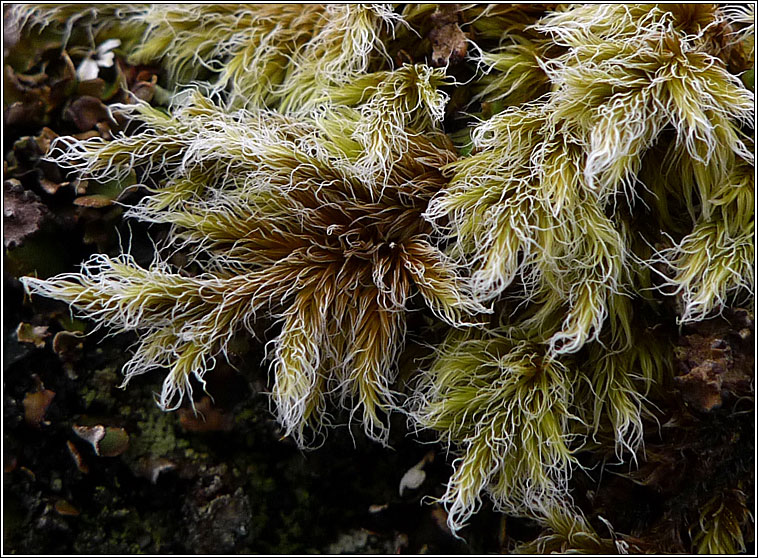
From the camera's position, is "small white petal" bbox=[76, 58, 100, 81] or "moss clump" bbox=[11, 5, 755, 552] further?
"small white petal" bbox=[76, 58, 100, 81]

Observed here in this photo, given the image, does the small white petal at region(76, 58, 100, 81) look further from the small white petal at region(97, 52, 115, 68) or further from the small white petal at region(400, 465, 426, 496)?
the small white petal at region(400, 465, 426, 496)

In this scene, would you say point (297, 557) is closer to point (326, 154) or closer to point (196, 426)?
point (196, 426)

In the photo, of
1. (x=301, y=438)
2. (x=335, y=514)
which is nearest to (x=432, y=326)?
(x=301, y=438)

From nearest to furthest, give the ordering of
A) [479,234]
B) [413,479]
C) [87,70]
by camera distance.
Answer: [479,234], [413,479], [87,70]

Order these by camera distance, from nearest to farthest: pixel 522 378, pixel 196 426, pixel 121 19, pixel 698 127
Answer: pixel 698 127
pixel 522 378
pixel 196 426
pixel 121 19

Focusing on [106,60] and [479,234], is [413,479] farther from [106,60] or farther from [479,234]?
[106,60]

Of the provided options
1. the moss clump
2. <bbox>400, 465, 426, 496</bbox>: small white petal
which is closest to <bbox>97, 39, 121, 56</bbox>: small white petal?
the moss clump

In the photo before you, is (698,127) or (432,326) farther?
(432,326)

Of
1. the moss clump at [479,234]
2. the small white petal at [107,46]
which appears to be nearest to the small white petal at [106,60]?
the small white petal at [107,46]

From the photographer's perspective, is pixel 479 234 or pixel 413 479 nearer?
pixel 479 234

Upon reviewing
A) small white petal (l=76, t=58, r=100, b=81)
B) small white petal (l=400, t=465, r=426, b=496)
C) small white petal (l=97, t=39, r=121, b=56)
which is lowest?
small white petal (l=400, t=465, r=426, b=496)

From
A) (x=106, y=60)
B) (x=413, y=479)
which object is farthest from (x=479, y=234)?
(x=106, y=60)
